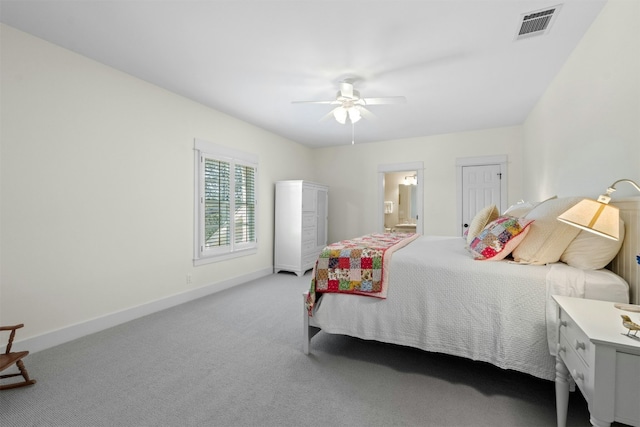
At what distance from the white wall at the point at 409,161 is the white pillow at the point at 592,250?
3.54 metres

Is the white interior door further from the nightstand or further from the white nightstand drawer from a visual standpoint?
the nightstand

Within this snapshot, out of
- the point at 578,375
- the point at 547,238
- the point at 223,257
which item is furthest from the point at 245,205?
the point at 578,375

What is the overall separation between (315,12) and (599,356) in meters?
2.45

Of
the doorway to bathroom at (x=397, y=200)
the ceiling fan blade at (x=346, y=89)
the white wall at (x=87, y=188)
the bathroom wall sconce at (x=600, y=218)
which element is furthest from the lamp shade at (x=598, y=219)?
the doorway to bathroom at (x=397, y=200)

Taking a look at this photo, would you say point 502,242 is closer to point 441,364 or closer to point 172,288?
point 441,364

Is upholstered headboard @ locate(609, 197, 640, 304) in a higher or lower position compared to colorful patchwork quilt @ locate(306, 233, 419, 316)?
higher

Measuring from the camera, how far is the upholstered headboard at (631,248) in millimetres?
1504

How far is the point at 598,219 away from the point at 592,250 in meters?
0.53

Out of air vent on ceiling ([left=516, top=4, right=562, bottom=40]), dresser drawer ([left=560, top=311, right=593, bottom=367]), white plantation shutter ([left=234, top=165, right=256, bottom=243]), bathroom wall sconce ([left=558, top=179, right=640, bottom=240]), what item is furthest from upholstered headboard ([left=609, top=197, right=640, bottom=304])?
white plantation shutter ([left=234, top=165, right=256, bottom=243])

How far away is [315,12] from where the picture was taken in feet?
6.83

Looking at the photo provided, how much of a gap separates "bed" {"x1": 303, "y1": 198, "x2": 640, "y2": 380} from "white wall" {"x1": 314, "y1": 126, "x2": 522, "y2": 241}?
3358 mm

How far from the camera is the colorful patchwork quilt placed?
82.7 inches

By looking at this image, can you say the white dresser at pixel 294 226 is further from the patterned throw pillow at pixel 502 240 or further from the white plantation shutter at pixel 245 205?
the patterned throw pillow at pixel 502 240

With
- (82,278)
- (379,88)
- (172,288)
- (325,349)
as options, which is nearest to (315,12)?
(379,88)
